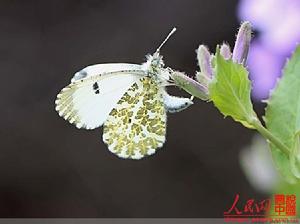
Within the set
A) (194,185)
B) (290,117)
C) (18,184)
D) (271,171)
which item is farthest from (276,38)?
(18,184)

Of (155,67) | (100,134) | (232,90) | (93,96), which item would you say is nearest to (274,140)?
(232,90)

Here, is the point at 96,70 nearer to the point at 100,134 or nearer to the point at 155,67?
the point at 155,67

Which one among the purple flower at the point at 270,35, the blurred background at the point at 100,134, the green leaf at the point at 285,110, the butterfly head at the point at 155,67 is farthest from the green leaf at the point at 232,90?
the blurred background at the point at 100,134

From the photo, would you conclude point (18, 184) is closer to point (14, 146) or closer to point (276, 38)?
point (14, 146)

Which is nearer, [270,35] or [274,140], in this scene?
[274,140]

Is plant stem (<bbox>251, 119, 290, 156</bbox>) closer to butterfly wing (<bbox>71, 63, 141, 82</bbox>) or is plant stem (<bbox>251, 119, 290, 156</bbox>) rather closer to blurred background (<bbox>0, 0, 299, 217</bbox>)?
butterfly wing (<bbox>71, 63, 141, 82</bbox>)

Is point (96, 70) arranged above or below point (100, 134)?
below
